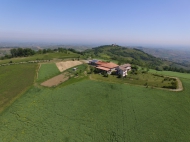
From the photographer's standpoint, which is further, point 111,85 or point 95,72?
point 95,72

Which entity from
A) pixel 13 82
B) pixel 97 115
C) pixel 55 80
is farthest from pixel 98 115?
pixel 13 82

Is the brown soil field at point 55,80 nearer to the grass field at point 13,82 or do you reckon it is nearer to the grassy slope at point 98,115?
the grassy slope at point 98,115

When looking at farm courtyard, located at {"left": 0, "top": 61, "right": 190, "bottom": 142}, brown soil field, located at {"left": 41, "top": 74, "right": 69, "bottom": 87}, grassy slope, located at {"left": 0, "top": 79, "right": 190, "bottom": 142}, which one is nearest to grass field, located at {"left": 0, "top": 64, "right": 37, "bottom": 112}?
farm courtyard, located at {"left": 0, "top": 61, "right": 190, "bottom": 142}

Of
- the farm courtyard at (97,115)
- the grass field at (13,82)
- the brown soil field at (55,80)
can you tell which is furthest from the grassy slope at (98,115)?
the brown soil field at (55,80)

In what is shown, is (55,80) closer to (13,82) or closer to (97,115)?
(13,82)

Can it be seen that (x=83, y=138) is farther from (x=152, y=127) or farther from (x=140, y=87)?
(x=140, y=87)

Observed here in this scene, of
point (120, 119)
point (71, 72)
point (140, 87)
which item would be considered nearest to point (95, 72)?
point (71, 72)

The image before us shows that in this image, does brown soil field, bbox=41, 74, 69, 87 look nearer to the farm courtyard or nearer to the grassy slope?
the farm courtyard
